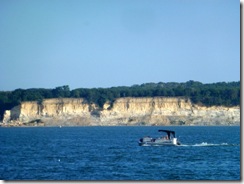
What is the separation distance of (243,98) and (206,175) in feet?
31.3

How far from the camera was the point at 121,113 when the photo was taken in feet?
412

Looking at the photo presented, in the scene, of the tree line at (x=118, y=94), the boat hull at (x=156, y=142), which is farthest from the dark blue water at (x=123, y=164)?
the tree line at (x=118, y=94)

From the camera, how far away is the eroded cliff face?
12219 centimetres

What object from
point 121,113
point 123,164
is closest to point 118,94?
point 121,113

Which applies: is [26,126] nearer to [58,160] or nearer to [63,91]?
[63,91]

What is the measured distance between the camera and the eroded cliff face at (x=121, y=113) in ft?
401

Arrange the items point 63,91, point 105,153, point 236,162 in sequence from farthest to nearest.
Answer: point 63,91
point 105,153
point 236,162

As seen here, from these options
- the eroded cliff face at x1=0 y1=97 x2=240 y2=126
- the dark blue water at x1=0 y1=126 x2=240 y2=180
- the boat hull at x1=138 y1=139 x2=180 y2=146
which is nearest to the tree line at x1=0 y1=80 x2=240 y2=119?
the eroded cliff face at x1=0 y1=97 x2=240 y2=126

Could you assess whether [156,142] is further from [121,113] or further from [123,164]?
[121,113]

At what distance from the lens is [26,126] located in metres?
126

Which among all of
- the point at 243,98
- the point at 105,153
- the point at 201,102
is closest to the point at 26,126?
the point at 201,102

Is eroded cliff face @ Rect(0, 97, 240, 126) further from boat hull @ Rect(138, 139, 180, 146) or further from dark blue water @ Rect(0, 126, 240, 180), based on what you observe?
dark blue water @ Rect(0, 126, 240, 180)

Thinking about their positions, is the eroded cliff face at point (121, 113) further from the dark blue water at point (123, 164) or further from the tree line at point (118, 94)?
the dark blue water at point (123, 164)

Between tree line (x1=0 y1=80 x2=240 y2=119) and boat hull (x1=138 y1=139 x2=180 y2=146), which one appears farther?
tree line (x1=0 y1=80 x2=240 y2=119)
